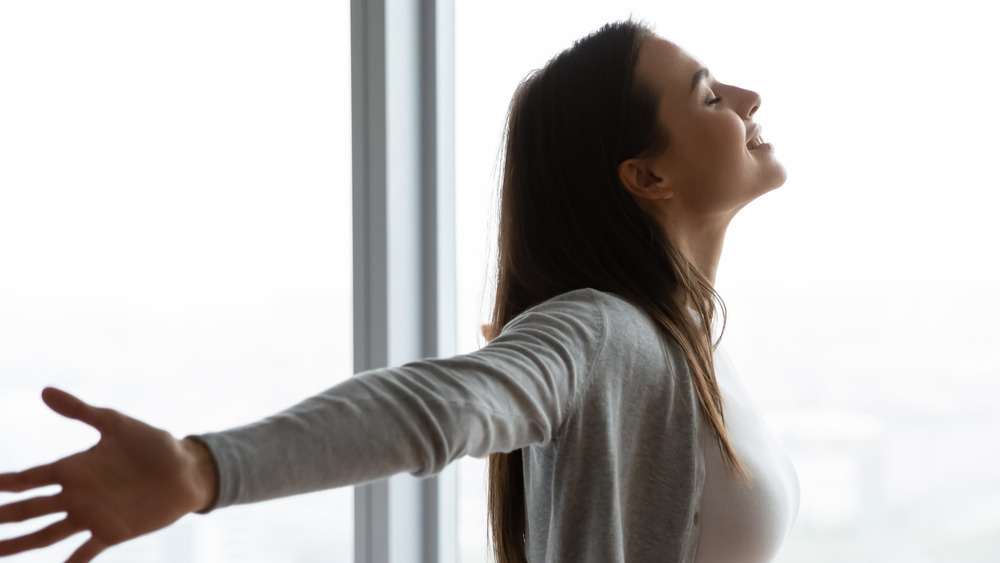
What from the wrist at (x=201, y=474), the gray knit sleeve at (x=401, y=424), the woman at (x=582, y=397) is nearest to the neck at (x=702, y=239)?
the woman at (x=582, y=397)

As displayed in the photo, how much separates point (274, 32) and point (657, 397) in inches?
43.0

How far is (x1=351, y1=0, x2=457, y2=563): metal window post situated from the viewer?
140cm

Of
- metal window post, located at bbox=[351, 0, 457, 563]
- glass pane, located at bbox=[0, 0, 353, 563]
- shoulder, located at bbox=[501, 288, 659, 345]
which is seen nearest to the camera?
shoulder, located at bbox=[501, 288, 659, 345]

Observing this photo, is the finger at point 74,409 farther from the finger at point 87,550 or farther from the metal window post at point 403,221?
the metal window post at point 403,221

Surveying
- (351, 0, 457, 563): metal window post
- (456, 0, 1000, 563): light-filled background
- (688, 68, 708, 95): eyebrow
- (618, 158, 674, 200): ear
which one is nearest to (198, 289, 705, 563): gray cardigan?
(618, 158, 674, 200): ear

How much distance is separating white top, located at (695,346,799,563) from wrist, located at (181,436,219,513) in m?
0.46

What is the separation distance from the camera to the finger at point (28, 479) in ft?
1.60

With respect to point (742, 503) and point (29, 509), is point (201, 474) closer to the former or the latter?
point (29, 509)

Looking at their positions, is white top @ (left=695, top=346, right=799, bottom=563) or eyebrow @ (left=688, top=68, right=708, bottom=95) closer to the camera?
white top @ (left=695, top=346, right=799, bottom=563)

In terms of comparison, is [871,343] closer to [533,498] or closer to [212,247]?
[533,498]

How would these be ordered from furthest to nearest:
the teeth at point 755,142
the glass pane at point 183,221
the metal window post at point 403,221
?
the glass pane at point 183,221
the metal window post at point 403,221
the teeth at point 755,142

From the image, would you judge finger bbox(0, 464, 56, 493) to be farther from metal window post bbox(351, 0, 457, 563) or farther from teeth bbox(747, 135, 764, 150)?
metal window post bbox(351, 0, 457, 563)

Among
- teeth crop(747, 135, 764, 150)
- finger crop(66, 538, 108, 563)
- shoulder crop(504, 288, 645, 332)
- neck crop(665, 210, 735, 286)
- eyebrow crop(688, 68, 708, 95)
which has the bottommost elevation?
finger crop(66, 538, 108, 563)

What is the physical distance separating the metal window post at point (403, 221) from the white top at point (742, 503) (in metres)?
0.69
